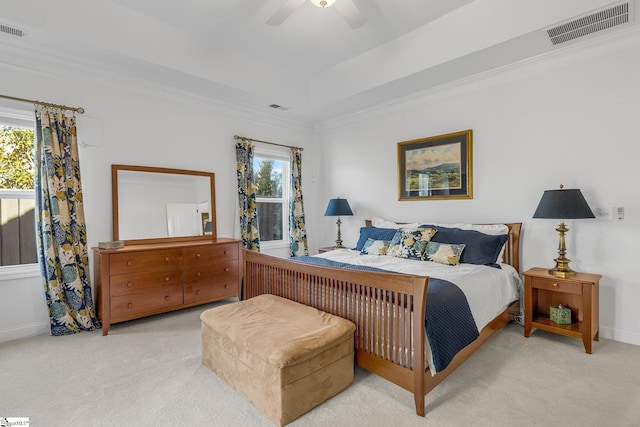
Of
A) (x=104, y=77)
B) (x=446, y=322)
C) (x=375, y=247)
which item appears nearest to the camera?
(x=446, y=322)

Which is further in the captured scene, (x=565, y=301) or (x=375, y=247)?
(x=375, y=247)

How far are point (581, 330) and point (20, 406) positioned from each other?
410 centimetres

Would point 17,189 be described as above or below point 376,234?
above

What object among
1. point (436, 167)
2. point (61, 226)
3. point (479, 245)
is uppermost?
point (436, 167)

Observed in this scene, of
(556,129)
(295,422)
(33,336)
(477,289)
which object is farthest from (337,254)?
(33,336)

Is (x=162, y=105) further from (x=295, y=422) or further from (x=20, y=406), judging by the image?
(x=295, y=422)

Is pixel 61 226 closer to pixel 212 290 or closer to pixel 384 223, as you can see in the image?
pixel 212 290

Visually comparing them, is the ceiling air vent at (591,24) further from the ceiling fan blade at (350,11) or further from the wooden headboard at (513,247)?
the wooden headboard at (513,247)

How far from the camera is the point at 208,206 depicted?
4.25 meters

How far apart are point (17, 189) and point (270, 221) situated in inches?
117

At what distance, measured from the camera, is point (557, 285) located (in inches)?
109

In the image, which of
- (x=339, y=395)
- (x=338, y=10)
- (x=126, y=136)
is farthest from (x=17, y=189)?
(x=339, y=395)

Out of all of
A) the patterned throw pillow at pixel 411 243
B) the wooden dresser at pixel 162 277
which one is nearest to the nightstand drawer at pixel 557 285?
the patterned throw pillow at pixel 411 243

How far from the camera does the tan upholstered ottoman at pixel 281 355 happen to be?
5.91ft
